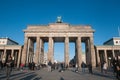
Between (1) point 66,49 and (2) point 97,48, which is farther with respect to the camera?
(2) point 97,48

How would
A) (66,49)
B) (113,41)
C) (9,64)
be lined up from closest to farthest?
(9,64), (66,49), (113,41)

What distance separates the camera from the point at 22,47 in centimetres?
5731

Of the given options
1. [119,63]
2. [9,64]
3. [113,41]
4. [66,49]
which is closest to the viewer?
[119,63]

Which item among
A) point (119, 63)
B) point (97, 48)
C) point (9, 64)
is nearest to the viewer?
point (119, 63)

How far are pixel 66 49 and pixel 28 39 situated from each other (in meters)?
16.3

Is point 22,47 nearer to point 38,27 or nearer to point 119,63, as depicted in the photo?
point 38,27

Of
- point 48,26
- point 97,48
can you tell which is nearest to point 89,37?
point 97,48

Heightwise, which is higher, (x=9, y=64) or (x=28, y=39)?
(x=28, y=39)

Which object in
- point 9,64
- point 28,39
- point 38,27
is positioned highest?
point 38,27

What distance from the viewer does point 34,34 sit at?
53469 mm

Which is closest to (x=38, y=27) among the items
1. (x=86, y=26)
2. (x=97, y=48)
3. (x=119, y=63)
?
(x=86, y=26)

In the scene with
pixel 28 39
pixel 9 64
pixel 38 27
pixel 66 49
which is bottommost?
pixel 9 64

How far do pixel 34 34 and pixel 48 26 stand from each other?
6502 mm

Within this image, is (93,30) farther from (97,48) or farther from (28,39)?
(28,39)
